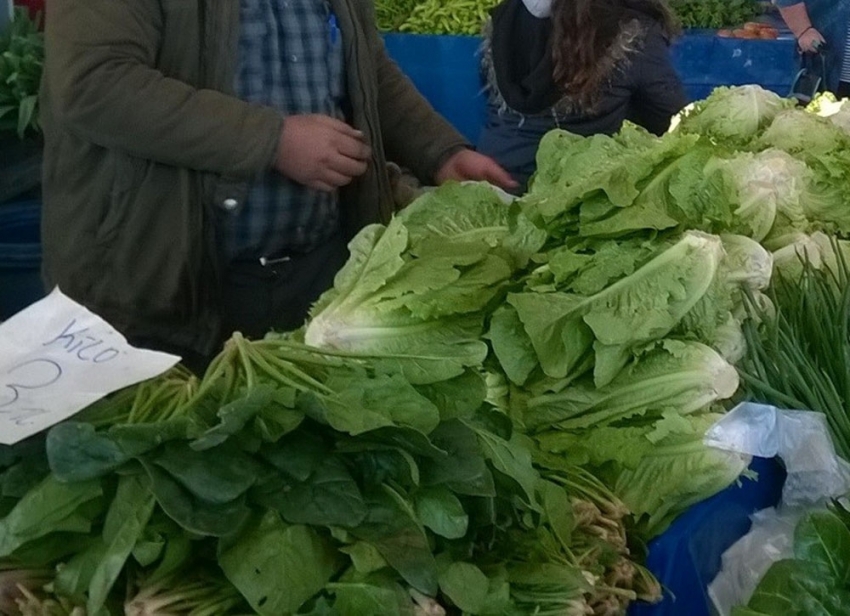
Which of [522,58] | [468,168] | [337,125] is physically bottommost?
[522,58]

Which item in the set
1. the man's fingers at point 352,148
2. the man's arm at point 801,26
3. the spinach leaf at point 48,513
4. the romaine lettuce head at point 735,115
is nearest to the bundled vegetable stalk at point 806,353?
the romaine lettuce head at point 735,115

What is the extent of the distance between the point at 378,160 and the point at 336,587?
118 centimetres

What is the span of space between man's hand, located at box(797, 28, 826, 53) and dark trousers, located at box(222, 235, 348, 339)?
9.76 feet

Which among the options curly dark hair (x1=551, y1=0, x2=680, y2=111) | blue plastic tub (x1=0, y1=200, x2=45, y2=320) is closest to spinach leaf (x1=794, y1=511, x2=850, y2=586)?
curly dark hair (x1=551, y1=0, x2=680, y2=111)

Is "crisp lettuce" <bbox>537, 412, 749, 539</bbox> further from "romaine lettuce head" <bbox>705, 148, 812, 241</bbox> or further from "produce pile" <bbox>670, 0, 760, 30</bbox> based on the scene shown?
"produce pile" <bbox>670, 0, 760, 30</bbox>

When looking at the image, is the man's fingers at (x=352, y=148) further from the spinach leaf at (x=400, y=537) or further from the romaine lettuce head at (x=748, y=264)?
the spinach leaf at (x=400, y=537)

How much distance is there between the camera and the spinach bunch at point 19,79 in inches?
111

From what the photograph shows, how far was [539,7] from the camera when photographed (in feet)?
9.01

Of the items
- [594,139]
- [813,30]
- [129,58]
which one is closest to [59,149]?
[129,58]

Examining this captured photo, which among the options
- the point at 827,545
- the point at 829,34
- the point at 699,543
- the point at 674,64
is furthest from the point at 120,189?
the point at 829,34

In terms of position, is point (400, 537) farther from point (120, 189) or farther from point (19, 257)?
point (19, 257)

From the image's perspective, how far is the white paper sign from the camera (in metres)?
0.82

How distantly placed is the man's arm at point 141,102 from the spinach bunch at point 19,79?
54.4 inches

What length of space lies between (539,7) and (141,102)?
1541mm
